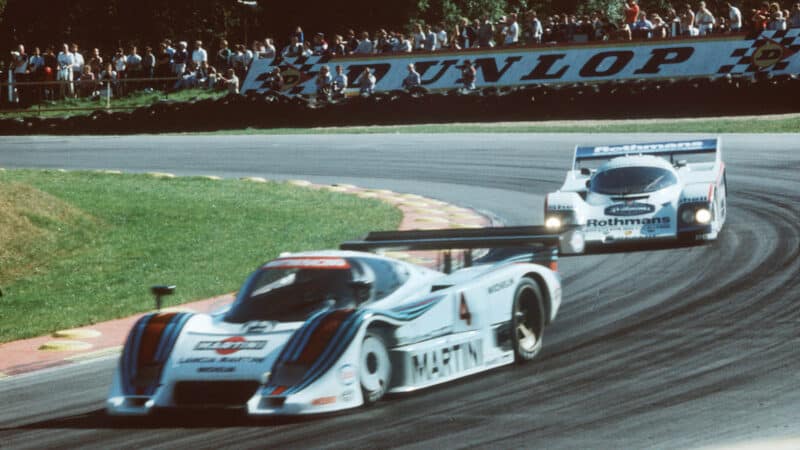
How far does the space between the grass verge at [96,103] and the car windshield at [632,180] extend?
762 inches

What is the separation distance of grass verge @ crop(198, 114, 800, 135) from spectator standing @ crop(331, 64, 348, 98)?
1.19 metres

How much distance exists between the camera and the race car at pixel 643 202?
1405cm

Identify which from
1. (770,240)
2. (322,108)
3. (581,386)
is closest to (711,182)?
(770,240)

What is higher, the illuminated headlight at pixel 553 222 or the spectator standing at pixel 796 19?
the spectator standing at pixel 796 19

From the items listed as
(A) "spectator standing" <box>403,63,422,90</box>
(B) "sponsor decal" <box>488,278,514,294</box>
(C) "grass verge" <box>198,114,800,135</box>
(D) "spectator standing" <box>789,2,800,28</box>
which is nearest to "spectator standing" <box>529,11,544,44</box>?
(A) "spectator standing" <box>403,63,422,90</box>

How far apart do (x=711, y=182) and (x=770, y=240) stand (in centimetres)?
98

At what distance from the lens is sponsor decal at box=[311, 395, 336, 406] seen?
24.5 feet

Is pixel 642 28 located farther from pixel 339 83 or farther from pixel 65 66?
pixel 65 66

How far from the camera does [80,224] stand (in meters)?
15.8

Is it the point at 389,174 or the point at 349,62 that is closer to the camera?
the point at 389,174

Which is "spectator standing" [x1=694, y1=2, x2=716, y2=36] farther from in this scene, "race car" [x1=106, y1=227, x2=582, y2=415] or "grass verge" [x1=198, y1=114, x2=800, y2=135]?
"race car" [x1=106, y1=227, x2=582, y2=415]

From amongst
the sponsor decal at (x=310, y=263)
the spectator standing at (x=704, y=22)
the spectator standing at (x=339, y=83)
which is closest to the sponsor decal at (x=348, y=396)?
the sponsor decal at (x=310, y=263)

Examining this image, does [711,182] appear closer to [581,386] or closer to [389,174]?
[581,386]

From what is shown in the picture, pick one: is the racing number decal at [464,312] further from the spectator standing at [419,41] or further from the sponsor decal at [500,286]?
the spectator standing at [419,41]
